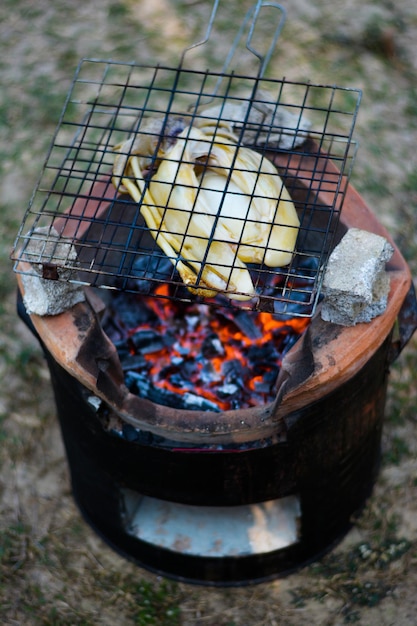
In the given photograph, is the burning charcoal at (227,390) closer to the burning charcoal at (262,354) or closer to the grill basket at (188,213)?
the burning charcoal at (262,354)

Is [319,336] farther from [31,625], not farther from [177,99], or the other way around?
[177,99]

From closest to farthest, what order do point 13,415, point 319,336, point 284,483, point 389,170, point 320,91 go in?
point 319,336
point 284,483
point 13,415
point 389,170
point 320,91

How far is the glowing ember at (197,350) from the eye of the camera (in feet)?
11.3

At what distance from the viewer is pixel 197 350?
3711 mm

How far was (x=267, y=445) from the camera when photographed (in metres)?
2.97

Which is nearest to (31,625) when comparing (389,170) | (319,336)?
(319,336)

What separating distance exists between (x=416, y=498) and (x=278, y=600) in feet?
3.18

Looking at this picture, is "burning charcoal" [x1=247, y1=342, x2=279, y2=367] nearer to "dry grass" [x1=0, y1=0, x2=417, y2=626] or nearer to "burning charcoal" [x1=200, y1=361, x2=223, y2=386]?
"burning charcoal" [x1=200, y1=361, x2=223, y2=386]

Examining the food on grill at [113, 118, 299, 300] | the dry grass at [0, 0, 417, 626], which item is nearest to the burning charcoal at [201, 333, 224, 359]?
Answer: the food on grill at [113, 118, 299, 300]

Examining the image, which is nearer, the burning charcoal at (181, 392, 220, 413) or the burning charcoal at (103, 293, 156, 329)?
the burning charcoal at (181, 392, 220, 413)

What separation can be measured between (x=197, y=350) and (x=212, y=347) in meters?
0.08

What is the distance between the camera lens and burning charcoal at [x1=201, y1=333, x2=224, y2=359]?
12.1 feet

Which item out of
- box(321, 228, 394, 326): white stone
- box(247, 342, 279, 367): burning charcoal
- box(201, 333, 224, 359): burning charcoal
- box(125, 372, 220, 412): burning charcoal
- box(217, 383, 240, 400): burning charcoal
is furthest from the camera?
box(201, 333, 224, 359): burning charcoal

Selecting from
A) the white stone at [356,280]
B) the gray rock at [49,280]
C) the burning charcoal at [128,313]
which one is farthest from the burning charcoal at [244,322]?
the gray rock at [49,280]
